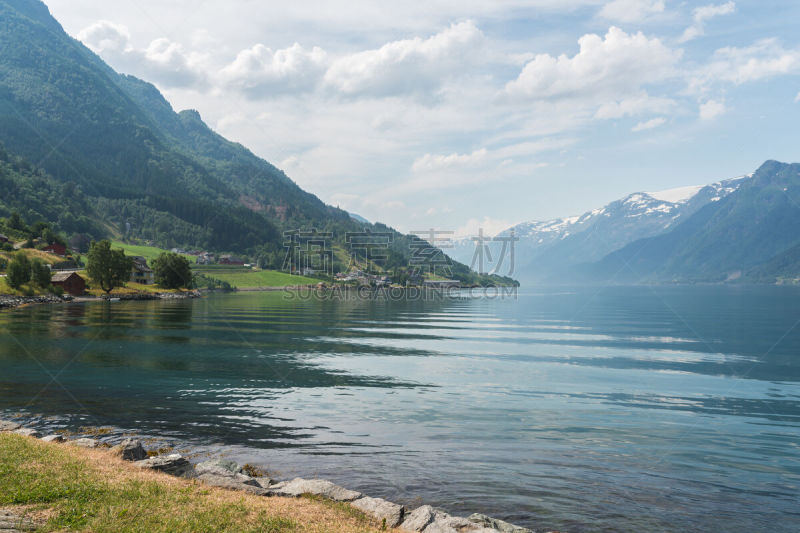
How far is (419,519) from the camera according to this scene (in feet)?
55.4

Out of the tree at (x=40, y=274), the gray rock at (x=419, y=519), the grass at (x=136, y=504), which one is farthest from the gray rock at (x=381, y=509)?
the tree at (x=40, y=274)

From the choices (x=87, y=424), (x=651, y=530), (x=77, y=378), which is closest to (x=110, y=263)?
(x=77, y=378)

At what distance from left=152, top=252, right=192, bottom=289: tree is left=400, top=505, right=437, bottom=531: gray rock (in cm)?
19524

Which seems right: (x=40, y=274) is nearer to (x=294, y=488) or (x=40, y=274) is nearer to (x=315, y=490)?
(x=294, y=488)

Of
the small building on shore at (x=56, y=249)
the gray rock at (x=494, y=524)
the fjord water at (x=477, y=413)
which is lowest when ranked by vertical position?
the fjord water at (x=477, y=413)

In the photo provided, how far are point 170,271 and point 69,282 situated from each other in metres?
43.3

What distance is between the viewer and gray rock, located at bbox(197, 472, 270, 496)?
18891 mm

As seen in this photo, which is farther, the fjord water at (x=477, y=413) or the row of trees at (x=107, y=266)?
the row of trees at (x=107, y=266)

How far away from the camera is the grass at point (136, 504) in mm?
14734

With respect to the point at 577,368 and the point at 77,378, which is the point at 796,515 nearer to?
the point at 577,368

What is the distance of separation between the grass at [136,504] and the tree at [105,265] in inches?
6112

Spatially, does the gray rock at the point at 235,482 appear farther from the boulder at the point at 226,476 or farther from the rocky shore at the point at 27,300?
the rocky shore at the point at 27,300

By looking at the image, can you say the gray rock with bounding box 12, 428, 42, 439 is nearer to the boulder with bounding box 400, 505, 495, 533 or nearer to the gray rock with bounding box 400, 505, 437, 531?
the gray rock with bounding box 400, 505, 437, 531

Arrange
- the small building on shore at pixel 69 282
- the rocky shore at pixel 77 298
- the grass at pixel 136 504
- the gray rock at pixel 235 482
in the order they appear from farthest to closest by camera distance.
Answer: the small building on shore at pixel 69 282 < the rocky shore at pixel 77 298 < the gray rock at pixel 235 482 < the grass at pixel 136 504
